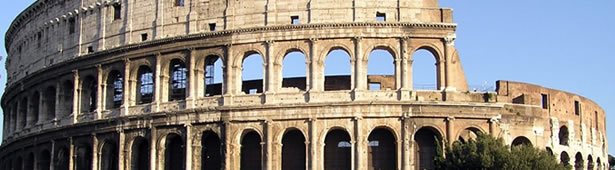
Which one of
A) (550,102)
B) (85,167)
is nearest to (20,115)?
(85,167)

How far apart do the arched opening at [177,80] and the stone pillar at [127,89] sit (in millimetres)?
1747

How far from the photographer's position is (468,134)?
156 ft

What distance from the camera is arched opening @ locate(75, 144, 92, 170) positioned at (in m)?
52.9

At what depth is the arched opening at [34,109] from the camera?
57938 millimetres

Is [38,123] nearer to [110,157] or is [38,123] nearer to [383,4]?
[110,157]

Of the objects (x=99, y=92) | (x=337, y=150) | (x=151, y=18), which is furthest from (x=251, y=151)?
(x=99, y=92)

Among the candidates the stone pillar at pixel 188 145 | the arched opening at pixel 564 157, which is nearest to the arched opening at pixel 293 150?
the stone pillar at pixel 188 145

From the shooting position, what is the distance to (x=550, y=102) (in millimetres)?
49969

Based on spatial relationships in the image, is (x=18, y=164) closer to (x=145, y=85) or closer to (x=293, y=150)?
(x=145, y=85)

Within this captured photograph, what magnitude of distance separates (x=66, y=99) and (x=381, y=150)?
16768mm

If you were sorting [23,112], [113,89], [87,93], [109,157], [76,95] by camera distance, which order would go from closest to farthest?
[109,157], [113,89], [76,95], [87,93], [23,112]

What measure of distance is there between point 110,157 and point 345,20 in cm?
1275

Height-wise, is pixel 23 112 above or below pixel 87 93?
below

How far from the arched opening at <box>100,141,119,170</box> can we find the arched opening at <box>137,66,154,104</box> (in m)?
2.41
